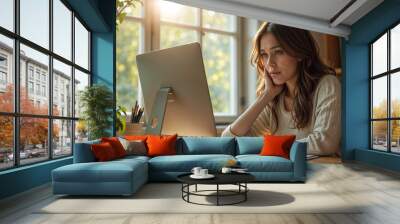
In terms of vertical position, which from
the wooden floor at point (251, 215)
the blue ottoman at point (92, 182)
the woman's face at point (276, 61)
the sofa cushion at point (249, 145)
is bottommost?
the wooden floor at point (251, 215)

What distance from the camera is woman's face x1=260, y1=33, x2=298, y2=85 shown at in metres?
7.59

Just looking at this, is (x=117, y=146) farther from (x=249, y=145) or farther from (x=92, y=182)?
(x=249, y=145)

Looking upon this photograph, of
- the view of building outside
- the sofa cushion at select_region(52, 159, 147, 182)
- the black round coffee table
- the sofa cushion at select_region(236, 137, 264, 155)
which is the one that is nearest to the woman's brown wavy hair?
the sofa cushion at select_region(236, 137, 264, 155)

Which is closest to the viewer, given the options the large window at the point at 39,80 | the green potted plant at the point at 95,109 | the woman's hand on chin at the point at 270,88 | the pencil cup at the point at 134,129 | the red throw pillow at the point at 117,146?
the large window at the point at 39,80

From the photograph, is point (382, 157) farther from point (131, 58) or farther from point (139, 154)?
point (131, 58)

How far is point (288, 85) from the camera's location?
303 inches

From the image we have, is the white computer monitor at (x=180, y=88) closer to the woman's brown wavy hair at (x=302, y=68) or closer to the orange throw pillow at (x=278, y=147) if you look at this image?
the orange throw pillow at (x=278, y=147)

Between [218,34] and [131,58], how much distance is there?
94.6 inches

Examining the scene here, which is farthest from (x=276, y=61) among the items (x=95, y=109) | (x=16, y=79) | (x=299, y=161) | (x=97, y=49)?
(x=16, y=79)

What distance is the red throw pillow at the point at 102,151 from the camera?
4766 mm

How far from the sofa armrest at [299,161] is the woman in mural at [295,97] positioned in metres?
2.39

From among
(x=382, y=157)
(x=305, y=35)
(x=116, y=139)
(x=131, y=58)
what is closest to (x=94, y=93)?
(x=116, y=139)

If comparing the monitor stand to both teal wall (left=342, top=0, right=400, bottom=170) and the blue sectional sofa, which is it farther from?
teal wall (left=342, top=0, right=400, bottom=170)

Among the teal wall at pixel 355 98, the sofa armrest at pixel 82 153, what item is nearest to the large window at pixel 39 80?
the sofa armrest at pixel 82 153
